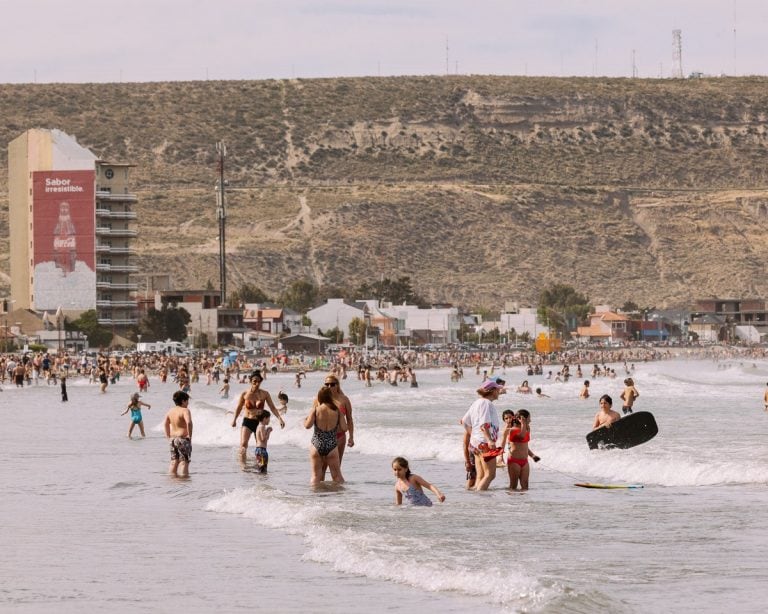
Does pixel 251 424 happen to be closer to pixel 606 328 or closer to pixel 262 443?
pixel 262 443

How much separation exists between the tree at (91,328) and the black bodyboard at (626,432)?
3680 inches

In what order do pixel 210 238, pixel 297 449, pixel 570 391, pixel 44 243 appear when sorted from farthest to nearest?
pixel 210 238
pixel 44 243
pixel 570 391
pixel 297 449

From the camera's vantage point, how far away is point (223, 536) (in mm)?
16047

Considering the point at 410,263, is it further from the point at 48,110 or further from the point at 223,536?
the point at 223,536

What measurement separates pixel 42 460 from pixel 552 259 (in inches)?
5760

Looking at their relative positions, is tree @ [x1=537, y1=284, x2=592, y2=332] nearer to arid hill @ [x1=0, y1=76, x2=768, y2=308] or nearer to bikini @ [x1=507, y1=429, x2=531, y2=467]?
arid hill @ [x1=0, y1=76, x2=768, y2=308]

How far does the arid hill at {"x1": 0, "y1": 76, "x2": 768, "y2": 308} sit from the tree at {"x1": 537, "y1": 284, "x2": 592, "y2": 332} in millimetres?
3432

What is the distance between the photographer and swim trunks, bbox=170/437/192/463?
72.2 ft

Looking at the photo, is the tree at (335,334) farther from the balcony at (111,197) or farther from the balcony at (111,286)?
the balcony at (111,197)

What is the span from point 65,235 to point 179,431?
3879 inches

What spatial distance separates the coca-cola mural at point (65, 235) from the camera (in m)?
118

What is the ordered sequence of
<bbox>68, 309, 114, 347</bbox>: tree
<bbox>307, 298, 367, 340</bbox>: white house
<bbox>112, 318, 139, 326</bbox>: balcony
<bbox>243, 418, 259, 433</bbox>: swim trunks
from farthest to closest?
1. <bbox>307, 298, 367, 340</bbox>: white house
2. <bbox>112, 318, 139, 326</bbox>: balcony
3. <bbox>68, 309, 114, 347</bbox>: tree
4. <bbox>243, 418, 259, 433</bbox>: swim trunks

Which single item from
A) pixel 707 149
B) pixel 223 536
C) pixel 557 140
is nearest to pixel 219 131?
pixel 557 140

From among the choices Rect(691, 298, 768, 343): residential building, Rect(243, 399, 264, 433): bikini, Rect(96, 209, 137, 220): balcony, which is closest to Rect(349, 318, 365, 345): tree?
Rect(96, 209, 137, 220): balcony
